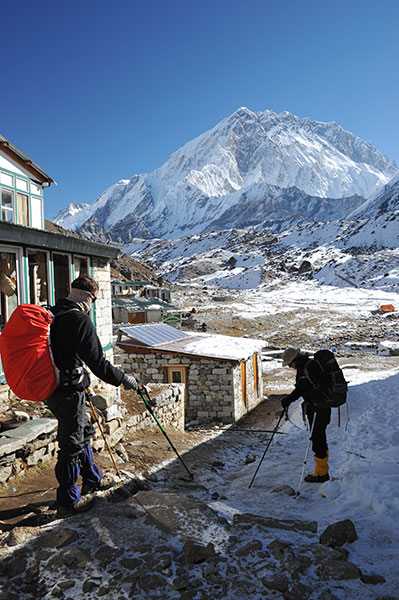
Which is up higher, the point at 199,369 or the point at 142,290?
the point at 142,290

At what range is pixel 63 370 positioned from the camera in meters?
3.91

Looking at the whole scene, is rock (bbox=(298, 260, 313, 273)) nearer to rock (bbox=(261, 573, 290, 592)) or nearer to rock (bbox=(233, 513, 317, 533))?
rock (bbox=(233, 513, 317, 533))

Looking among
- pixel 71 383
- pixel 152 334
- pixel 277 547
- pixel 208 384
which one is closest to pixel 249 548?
pixel 277 547

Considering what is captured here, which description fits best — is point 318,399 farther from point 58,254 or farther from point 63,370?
point 58,254

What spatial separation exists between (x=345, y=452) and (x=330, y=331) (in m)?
37.1

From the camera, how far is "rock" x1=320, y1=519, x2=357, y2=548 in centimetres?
369

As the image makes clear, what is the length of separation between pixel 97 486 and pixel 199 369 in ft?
33.3

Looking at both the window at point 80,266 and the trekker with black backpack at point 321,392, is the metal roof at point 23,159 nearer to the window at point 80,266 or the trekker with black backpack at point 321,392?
the window at point 80,266

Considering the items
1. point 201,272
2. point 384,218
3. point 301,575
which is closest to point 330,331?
point 301,575

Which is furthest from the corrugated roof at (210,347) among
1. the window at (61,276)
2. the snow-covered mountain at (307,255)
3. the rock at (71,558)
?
the snow-covered mountain at (307,255)

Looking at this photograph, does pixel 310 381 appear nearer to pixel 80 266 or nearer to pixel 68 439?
pixel 68 439

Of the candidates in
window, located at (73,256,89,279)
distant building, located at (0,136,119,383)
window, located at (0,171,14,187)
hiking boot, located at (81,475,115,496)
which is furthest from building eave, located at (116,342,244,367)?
hiking boot, located at (81,475,115,496)

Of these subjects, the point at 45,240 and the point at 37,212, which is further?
the point at 37,212

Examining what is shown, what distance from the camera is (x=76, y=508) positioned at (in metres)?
4.02
